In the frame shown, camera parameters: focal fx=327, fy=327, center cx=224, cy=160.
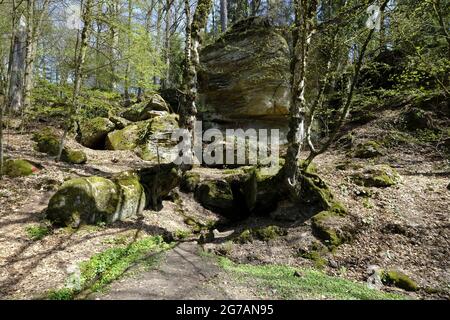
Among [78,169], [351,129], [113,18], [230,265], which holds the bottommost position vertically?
[230,265]

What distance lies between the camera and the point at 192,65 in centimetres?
978

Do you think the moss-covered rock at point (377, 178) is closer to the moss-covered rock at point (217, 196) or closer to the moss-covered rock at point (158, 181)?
the moss-covered rock at point (217, 196)

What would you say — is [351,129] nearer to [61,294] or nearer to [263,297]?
[263,297]

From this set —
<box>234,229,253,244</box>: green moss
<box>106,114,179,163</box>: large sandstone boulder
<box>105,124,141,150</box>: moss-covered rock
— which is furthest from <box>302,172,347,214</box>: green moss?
<box>105,124,141,150</box>: moss-covered rock

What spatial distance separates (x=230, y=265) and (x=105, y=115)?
12.5m

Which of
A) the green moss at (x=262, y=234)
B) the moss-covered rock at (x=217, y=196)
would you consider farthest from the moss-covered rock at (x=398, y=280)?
the moss-covered rock at (x=217, y=196)

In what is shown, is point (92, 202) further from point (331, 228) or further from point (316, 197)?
point (331, 228)

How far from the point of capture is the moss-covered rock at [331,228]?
6941mm

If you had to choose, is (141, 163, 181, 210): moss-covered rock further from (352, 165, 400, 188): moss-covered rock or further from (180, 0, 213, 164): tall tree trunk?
(352, 165, 400, 188): moss-covered rock

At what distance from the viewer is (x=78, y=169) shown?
33.1ft

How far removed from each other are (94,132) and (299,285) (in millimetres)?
11740

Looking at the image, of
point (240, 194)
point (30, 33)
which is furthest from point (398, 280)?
point (30, 33)
